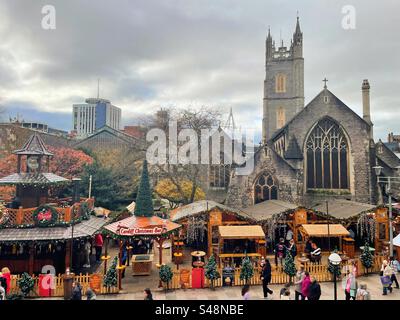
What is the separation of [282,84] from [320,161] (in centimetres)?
3017

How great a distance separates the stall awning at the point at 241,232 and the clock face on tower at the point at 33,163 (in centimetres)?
1079

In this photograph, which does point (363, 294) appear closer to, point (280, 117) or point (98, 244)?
point (98, 244)

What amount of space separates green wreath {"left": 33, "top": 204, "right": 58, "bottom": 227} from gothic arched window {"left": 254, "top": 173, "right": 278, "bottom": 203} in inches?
637

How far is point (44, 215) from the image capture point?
47.2 ft

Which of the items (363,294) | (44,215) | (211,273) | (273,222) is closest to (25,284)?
(44,215)

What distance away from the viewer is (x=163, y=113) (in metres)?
33.6

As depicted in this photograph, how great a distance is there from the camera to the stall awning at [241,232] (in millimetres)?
16047

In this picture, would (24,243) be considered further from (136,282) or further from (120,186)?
(120,186)

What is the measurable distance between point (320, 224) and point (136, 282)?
1160cm

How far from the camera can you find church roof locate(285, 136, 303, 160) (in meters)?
26.0

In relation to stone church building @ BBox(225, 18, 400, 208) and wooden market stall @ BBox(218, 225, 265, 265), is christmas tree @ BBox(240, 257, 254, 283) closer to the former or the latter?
wooden market stall @ BBox(218, 225, 265, 265)

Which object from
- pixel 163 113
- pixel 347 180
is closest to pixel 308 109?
pixel 347 180
